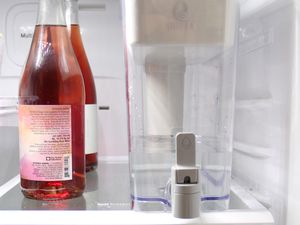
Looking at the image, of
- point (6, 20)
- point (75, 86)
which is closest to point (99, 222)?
point (75, 86)

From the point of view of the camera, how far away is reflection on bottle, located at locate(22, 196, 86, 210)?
0.58m

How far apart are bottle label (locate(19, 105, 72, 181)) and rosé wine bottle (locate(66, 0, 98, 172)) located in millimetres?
218

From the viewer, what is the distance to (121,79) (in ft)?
3.62

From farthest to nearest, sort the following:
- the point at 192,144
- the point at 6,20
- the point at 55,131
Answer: the point at 6,20 < the point at 55,131 < the point at 192,144

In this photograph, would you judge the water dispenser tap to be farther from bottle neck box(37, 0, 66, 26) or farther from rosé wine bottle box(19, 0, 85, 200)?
bottle neck box(37, 0, 66, 26)

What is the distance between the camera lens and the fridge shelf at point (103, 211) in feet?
1.69

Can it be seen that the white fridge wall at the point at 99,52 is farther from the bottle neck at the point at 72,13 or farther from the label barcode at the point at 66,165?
the label barcode at the point at 66,165

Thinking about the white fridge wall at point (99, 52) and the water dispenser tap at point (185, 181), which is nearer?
the water dispenser tap at point (185, 181)

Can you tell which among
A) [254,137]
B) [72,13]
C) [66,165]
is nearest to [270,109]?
[254,137]

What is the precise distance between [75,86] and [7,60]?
19.4 inches

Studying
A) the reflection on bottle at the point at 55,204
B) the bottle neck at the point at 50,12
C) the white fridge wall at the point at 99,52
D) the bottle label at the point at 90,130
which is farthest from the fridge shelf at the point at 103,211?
the white fridge wall at the point at 99,52

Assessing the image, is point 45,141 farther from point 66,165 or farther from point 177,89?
point 177,89

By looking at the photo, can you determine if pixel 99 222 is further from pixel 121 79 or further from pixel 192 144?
pixel 121 79

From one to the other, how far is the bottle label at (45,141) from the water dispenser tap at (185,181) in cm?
20
